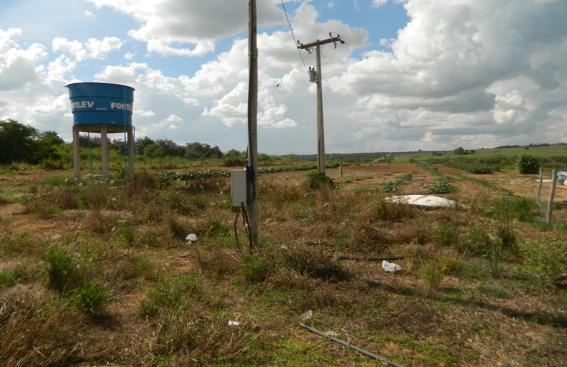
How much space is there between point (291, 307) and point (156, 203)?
672 cm

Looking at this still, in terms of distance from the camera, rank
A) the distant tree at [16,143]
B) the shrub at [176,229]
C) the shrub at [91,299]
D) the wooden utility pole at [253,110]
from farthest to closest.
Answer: the distant tree at [16,143], the shrub at [176,229], the wooden utility pole at [253,110], the shrub at [91,299]

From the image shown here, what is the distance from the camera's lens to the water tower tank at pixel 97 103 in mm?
14672

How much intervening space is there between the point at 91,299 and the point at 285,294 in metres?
2.00

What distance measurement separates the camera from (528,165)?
3209 centimetres

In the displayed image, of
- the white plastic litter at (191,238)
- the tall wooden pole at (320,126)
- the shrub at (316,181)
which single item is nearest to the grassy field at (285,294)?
the white plastic litter at (191,238)

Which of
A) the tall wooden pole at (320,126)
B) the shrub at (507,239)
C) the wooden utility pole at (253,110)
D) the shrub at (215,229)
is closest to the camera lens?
the wooden utility pole at (253,110)

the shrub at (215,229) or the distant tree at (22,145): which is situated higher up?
the distant tree at (22,145)

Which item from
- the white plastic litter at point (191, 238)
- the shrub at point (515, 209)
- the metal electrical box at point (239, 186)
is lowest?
the white plastic litter at point (191, 238)

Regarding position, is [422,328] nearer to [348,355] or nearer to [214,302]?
[348,355]

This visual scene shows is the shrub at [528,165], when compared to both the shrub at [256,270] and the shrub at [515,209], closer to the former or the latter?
the shrub at [515,209]

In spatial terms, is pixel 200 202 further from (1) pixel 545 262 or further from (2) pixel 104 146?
(1) pixel 545 262

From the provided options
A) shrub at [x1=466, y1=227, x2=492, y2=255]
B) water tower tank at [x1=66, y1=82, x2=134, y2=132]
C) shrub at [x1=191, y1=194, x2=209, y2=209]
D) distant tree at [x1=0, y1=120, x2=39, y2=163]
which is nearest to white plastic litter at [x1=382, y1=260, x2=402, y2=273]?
shrub at [x1=466, y1=227, x2=492, y2=255]

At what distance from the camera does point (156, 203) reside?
10.2 meters

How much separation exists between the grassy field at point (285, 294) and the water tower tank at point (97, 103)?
23.5 ft
